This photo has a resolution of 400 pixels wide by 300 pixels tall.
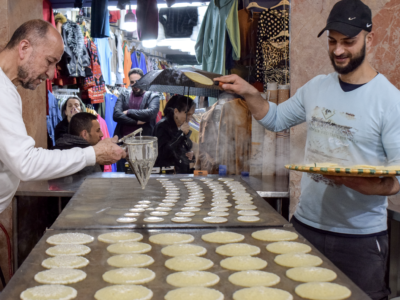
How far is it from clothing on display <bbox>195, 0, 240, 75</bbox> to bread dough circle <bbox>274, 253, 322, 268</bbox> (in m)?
3.15

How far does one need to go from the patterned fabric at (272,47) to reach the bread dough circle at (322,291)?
2.65m

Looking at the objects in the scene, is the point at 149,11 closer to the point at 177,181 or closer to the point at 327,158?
the point at 177,181

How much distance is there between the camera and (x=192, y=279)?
1.36 meters

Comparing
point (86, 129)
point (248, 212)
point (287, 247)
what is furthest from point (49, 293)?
point (86, 129)

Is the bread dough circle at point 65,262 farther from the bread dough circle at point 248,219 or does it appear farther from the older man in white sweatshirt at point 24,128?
the bread dough circle at point 248,219

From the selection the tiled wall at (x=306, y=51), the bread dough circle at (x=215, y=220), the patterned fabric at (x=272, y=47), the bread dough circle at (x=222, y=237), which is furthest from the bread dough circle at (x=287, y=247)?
the patterned fabric at (x=272, y=47)

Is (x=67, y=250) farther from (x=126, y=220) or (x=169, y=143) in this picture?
(x=169, y=143)

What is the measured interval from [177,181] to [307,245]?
1711mm

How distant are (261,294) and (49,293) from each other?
2.23 feet

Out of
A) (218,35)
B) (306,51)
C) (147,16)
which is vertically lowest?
(306,51)

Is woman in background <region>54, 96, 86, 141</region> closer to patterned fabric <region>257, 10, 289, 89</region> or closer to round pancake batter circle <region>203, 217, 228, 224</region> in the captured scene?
patterned fabric <region>257, 10, 289, 89</region>

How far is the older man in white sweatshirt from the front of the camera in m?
1.80

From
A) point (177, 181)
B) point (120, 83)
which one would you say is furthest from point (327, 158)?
point (120, 83)

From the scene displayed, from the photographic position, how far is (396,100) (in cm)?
173
